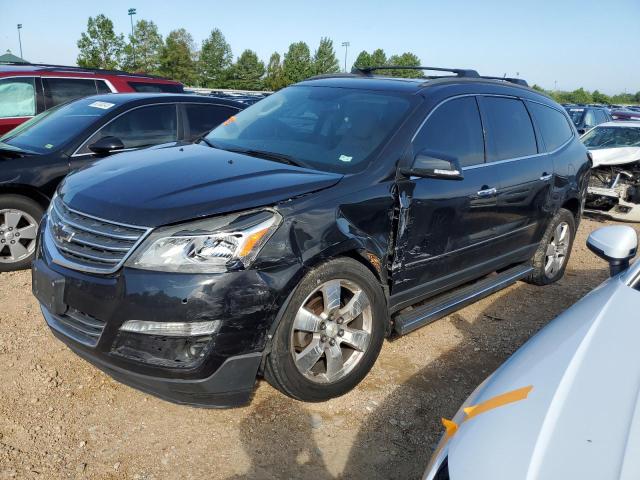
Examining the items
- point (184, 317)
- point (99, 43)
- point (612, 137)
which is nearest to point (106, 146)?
point (184, 317)

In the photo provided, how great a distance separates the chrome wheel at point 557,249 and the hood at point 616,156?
13.7 ft

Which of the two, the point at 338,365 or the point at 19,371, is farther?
the point at 19,371

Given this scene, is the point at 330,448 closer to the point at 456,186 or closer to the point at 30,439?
the point at 30,439

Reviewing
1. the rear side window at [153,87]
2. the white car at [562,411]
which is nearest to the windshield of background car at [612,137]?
the rear side window at [153,87]

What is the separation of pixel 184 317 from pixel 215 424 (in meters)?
0.78

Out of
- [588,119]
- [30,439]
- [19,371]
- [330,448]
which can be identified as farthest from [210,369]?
[588,119]

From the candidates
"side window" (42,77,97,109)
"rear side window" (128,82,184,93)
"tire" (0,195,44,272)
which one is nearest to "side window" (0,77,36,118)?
"side window" (42,77,97,109)

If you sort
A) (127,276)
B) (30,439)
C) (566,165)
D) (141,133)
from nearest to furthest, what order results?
(127,276) → (30,439) → (566,165) → (141,133)

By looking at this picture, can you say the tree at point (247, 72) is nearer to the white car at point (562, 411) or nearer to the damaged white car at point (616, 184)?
the damaged white car at point (616, 184)

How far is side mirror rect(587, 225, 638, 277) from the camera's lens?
8.57 feet

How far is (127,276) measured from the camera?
246cm

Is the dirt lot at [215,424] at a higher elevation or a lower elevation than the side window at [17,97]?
lower

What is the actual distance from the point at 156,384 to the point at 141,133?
3752 millimetres

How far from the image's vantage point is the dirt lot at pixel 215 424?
255 cm
